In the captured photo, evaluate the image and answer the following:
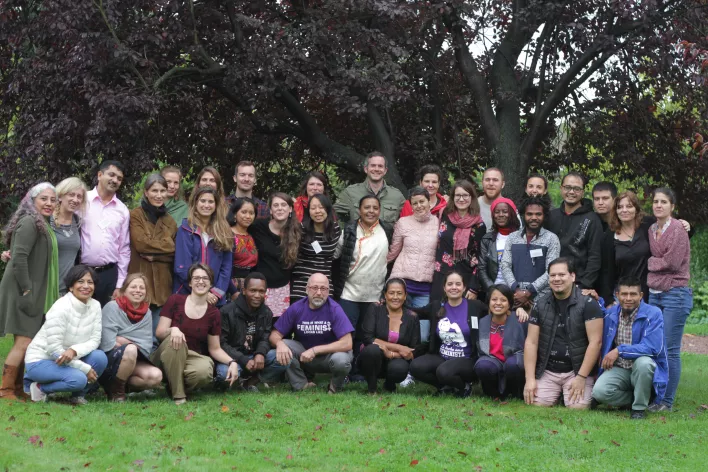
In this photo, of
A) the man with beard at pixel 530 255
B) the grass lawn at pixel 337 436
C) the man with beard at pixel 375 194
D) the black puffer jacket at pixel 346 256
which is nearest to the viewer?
the grass lawn at pixel 337 436

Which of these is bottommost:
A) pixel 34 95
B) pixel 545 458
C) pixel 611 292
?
pixel 545 458

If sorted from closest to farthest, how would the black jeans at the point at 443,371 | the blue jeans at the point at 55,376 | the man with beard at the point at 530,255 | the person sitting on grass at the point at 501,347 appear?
the blue jeans at the point at 55,376, the person sitting on grass at the point at 501,347, the black jeans at the point at 443,371, the man with beard at the point at 530,255

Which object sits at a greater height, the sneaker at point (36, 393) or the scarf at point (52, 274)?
the scarf at point (52, 274)

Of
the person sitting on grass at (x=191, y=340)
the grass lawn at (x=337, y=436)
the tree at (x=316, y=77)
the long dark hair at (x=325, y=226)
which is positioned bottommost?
the grass lawn at (x=337, y=436)

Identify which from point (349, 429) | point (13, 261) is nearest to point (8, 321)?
point (13, 261)

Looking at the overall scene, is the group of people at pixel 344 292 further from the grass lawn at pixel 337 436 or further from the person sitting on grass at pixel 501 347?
the grass lawn at pixel 337 436

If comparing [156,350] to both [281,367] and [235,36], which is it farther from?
[235,36]

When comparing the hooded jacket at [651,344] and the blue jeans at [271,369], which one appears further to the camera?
the blue jeans at [271,369]

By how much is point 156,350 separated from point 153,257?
0.92 m

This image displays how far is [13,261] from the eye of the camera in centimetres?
730

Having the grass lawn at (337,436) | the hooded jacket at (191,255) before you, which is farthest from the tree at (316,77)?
the grass lawn at (337,436)

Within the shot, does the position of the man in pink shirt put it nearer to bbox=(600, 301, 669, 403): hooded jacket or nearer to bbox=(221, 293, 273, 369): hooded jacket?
bbox=(221, 293, 273, 369): hooded jacket

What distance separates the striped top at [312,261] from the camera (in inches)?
332

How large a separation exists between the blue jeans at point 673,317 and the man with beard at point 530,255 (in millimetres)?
1013
